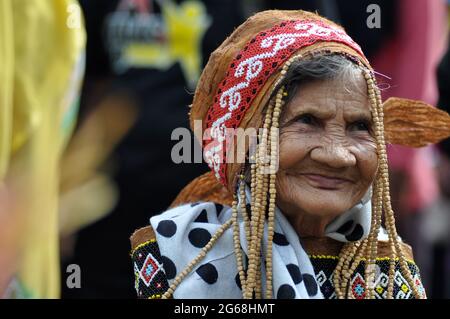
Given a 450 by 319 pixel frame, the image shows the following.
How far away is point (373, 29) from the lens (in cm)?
675

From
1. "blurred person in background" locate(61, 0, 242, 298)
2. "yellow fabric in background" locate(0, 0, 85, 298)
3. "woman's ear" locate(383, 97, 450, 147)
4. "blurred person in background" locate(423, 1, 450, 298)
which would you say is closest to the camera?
"woman's ear" locate(383, 97, 450, 147)

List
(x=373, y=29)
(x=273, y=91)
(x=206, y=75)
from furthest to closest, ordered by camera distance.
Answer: (x=373, y=29)
(x=206, y=75)
(x=273, y=91)

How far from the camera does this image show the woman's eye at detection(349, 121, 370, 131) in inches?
153

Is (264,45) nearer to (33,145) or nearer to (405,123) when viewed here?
(405,123)

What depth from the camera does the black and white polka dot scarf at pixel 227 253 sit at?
3764mm

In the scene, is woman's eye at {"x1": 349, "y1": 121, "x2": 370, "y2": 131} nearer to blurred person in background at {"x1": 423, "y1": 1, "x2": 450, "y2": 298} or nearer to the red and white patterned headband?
the red and white patterned headband

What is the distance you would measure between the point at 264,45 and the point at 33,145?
3.90 ft

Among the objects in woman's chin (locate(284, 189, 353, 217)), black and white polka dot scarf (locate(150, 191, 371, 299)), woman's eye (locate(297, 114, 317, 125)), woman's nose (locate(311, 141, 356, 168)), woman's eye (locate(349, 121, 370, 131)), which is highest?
woman's eye (locate(297, 114, 317, 125))

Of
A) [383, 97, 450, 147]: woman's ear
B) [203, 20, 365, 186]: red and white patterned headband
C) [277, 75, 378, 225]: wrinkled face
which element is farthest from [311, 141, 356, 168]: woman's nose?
[383, 97, 450, 147]: woman's ear

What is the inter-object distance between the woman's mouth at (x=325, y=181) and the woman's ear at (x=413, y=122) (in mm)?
460

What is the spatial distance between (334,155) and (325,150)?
0.03 metres

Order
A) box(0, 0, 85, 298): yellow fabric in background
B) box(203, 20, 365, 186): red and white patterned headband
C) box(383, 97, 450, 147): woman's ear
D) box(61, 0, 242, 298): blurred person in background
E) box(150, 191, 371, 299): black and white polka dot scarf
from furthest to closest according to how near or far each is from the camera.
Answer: box(61, 0, 242, 298): blurred person in background
box(0, 0, 85, 298): yellow fabric in background
box(383, 97, 450, 147): woman's ear
box(203, 20, 365, 186): red and white patterned headband
box(150, 191, 371, 299): black and white polka dot scarf

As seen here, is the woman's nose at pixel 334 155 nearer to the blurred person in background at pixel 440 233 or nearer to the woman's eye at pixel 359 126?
the woman's eye at pixel 359 126
